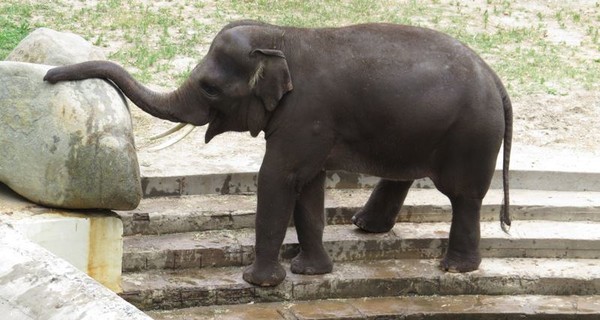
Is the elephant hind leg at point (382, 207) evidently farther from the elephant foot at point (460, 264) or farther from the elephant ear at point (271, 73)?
the elephant ear at point (271, 73)

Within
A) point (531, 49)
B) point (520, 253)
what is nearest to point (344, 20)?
point (531, 49)

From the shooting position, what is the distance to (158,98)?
8.41m

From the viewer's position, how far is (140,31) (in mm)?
12766

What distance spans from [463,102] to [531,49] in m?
5.16

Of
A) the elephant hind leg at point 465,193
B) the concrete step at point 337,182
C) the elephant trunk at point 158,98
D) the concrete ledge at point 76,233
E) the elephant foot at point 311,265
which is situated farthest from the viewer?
the concrete step at point 337,182

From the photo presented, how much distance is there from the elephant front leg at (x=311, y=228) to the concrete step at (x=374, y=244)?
270mm

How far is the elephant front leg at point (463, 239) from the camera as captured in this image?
8844 mm

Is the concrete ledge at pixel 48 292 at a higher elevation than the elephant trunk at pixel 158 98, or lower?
higher

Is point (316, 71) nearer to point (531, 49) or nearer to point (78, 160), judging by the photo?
point (78, 160)

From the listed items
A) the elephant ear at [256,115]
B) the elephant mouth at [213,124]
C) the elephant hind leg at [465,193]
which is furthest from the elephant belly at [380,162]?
the elephant mouth at [213,124]

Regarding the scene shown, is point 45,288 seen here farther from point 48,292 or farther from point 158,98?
point 158,98

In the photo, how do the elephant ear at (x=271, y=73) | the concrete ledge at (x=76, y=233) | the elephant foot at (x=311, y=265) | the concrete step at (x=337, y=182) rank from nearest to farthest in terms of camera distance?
the concrete ledge at (x=76, y=233), the elephant ear at (x=271, y=73), the elephant foot at (x=311, y=265), the concrete step at (x=337, y=182)

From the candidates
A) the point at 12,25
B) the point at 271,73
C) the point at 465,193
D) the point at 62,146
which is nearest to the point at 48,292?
the point at 62,146

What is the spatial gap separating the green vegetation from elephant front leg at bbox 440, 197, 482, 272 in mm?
3376
